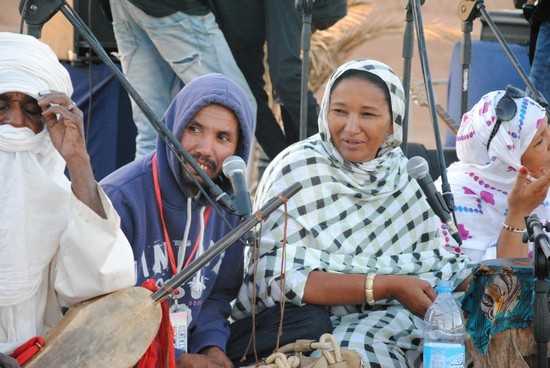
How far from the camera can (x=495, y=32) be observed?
18.2ft

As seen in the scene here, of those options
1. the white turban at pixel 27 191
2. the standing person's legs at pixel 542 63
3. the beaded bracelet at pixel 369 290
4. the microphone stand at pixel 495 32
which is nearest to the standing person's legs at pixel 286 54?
the microphone stand at pixel 495 32

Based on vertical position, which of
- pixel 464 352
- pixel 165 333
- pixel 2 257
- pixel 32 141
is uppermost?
pixel 32 141

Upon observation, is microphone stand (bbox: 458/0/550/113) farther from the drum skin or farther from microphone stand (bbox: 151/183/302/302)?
the drum skin

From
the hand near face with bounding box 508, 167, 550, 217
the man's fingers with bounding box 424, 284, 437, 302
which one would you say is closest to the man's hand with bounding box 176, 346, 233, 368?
the man's fingers with bounding box 424, 284, 437, 302

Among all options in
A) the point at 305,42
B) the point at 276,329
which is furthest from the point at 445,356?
the point at 305,42

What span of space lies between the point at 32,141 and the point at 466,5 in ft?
9.61

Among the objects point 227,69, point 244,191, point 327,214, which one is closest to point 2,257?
point 244,191

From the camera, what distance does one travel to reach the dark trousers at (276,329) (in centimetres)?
427

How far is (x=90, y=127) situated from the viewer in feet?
21.0

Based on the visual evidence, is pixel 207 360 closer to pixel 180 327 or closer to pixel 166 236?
pixel 180 327

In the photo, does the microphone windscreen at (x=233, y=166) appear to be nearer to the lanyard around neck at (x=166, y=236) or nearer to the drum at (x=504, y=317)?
the lanyard around neck at (x=166, y=236)

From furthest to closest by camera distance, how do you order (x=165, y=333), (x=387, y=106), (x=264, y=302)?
(x=387, y=106), (x=264, y=302), (x=165, y=333)

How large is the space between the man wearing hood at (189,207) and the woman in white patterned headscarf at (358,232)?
0.27 m

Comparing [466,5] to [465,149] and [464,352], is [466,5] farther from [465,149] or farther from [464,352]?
[464,352]
